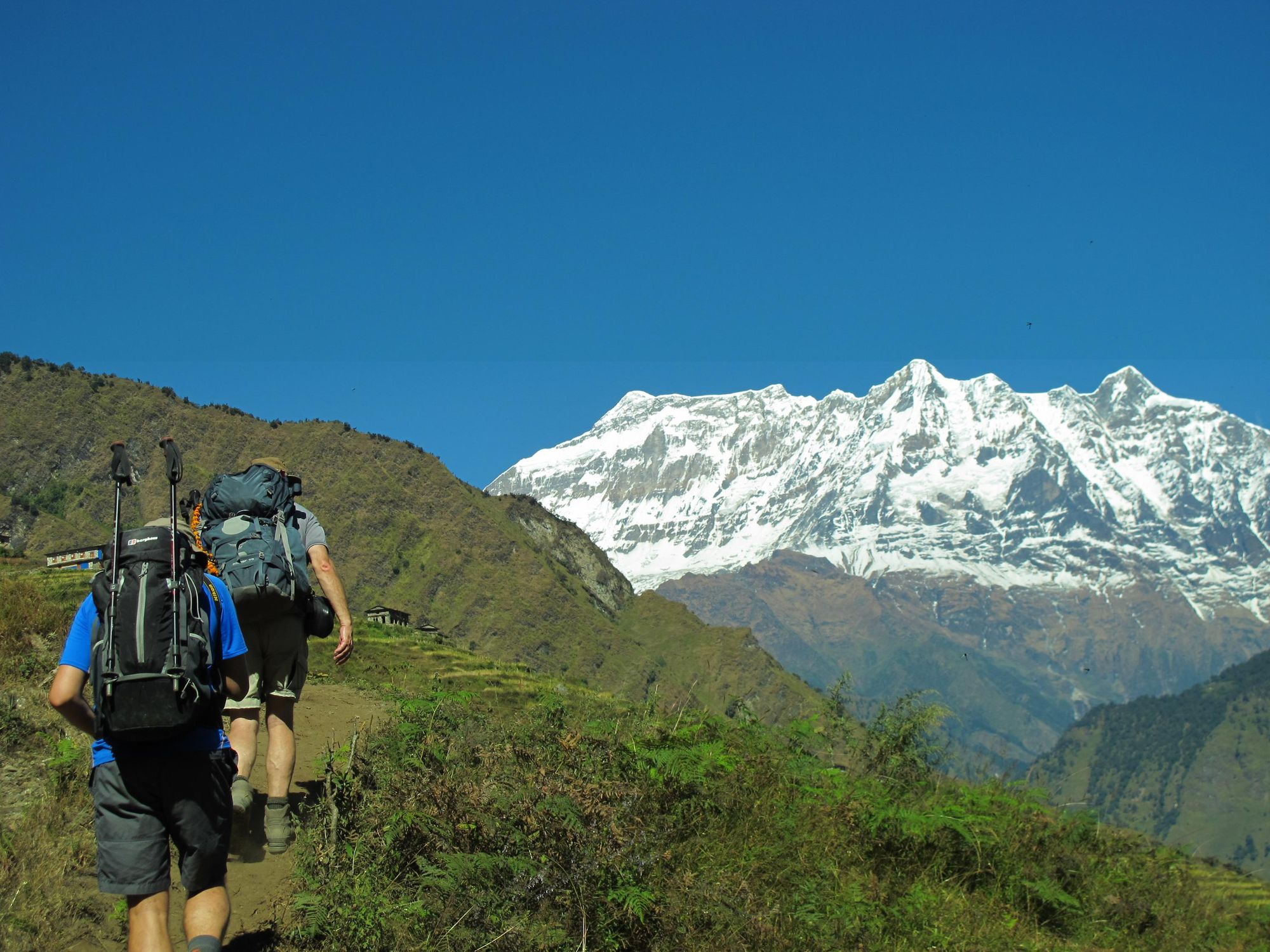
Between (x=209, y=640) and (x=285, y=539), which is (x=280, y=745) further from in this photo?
(x=209, y=640)

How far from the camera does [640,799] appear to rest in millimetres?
6738

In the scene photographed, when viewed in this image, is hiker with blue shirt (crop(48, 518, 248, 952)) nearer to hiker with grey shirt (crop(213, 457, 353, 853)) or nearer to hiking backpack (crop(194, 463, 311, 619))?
hiking backpack (crop(194, 463, 311, 619))

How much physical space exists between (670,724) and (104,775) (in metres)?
4.76

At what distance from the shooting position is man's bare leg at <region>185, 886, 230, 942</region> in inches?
187

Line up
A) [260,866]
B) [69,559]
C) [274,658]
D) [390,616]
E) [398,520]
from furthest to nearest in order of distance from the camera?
[398,520], [390,616], [69,559], [274,658], [260,866]

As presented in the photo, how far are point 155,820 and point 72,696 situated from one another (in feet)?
2.03

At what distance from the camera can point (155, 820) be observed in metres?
4.68

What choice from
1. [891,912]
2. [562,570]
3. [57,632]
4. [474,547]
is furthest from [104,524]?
[891,912]

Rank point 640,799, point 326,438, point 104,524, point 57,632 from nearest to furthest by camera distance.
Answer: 1. point 640,799
2. point 57,632
3. point 104,524
4. point 326,438

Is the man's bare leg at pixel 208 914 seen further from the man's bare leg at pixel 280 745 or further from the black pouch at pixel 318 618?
the black pouch at pixel 318 618

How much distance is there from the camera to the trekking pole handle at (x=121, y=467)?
4.81 meters

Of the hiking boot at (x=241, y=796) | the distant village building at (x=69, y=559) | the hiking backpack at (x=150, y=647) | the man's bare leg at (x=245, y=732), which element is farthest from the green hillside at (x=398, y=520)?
the hiking backpack at (x=150, y=647)

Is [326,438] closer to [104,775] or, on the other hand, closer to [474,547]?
[474,547]

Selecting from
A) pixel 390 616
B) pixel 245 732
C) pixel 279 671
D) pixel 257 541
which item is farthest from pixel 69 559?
pixel 390 616
